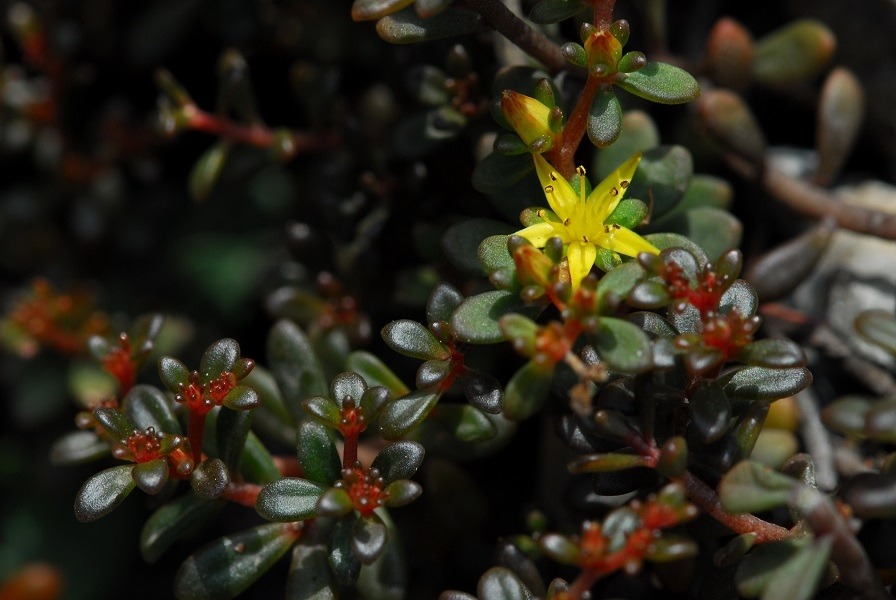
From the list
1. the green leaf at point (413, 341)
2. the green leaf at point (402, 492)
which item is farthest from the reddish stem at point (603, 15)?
the green leaf at point (402, 492)

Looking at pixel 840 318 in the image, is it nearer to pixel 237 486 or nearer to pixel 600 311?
pixel 600 311

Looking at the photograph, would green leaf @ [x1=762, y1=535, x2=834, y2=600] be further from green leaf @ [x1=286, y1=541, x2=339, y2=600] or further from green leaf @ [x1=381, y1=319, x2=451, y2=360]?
green leaf @ [x1=286, y1=541, x2=339, y2=600]

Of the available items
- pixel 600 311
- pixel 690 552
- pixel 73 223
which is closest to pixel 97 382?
pixel 73 223

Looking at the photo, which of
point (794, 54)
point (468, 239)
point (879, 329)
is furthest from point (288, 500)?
point (794, 54)

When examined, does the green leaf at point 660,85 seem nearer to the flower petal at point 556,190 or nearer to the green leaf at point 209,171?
the flower petal at point 556,190

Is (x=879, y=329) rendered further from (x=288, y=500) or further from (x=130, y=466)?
(x=130, y=466)
